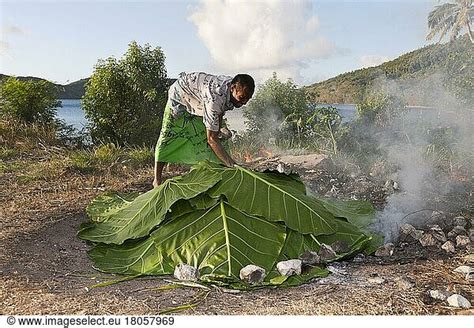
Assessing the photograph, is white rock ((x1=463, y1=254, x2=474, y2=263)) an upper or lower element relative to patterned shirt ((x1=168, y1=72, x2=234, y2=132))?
lower

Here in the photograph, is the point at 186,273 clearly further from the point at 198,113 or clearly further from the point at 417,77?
the point at 417,77

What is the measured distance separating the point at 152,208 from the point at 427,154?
343cm

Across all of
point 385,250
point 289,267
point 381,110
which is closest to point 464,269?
point 385,250

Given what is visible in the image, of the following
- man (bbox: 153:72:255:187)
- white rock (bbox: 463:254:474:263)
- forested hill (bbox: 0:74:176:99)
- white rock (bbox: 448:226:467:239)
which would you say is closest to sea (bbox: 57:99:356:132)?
forested hill (bbox: 0:74:176:99)

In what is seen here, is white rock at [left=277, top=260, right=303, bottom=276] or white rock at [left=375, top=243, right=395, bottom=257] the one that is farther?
white rock at [left=375, top=243, right=395, bottom=257]

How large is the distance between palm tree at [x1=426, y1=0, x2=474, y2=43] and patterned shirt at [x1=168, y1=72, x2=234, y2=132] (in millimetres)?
3334

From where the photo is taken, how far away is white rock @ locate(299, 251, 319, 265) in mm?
2951

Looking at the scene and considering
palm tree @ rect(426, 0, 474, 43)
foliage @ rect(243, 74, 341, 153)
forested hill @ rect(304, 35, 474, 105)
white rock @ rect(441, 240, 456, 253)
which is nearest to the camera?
white rock @ rect(441, 240, 456, 253)

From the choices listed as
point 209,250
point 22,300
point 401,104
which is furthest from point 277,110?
point 22,300

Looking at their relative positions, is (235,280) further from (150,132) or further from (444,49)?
(444,49)

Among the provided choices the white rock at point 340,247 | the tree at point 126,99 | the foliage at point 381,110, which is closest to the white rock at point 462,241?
the white rock at point 340,247

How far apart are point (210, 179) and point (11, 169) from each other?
10.1 feet

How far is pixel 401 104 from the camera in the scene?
640 cm

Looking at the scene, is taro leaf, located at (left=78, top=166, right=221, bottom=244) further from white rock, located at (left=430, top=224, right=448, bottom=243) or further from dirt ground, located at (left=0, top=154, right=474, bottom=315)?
white rock, located at (left=430, top=224, right=448, bottom=243)
